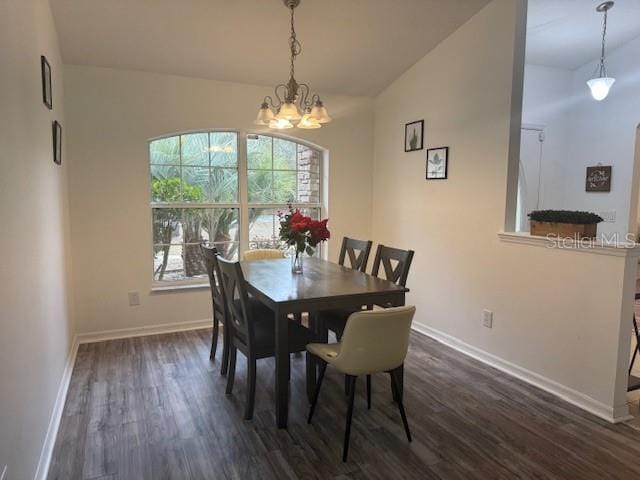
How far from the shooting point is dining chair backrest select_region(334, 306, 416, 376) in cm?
205

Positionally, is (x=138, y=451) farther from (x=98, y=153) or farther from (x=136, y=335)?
(x=98, y=153)

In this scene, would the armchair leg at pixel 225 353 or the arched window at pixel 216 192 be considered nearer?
the armchair leg at pixel 225 353

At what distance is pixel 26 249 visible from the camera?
1938 millimetres

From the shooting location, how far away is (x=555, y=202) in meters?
5.35

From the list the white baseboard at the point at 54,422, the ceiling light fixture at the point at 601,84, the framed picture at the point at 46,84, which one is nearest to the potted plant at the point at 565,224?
the ceiling light fixture at the point at 601,84

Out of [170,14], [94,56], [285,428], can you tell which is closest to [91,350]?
[285,428]

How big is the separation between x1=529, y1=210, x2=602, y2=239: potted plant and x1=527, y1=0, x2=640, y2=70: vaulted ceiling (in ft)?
6.52

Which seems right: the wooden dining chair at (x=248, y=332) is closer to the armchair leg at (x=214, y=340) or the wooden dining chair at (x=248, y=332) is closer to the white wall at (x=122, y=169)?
the armchair leg at (x=214, y=340)

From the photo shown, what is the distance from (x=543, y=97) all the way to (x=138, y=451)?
210 inches

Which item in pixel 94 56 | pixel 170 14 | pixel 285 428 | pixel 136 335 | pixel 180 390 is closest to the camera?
pixel 285 428

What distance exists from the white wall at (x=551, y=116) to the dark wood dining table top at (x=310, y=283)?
3.30 metres

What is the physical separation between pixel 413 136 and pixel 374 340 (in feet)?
8.89

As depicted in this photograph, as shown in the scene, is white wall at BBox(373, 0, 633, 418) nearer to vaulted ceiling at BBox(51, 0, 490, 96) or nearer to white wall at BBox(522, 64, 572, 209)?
vaulted ceiling at BBox(51, 0, 490, 96)

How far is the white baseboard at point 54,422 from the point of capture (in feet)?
6.66
